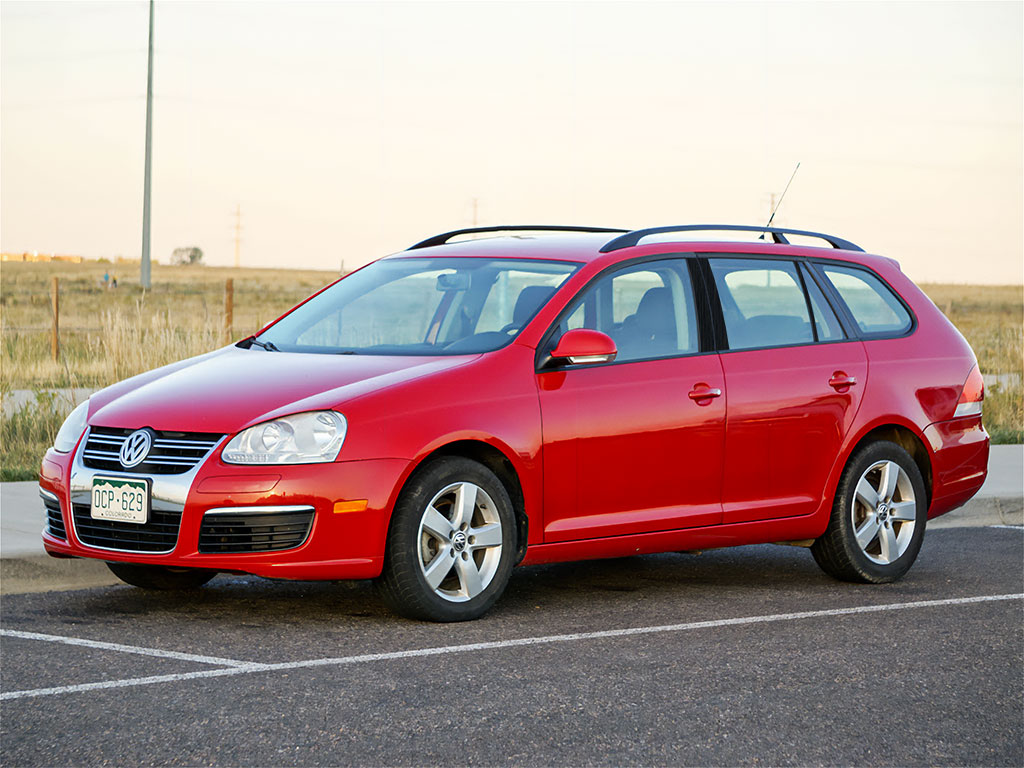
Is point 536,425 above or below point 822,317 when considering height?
below

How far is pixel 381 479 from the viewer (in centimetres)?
637

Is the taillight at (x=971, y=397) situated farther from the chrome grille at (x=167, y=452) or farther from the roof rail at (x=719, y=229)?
the chrome grille at (x=167, y=452)

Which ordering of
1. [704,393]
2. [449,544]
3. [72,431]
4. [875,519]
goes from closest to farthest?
[449,544], [72,431], [704,393], [875,519]

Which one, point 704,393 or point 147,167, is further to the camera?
point 147,167

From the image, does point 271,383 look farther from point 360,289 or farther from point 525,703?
point 525,703

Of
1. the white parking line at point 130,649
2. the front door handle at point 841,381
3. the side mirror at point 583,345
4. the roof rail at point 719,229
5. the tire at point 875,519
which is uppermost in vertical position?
the roof rail at point 719,229

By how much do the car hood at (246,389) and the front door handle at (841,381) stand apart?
7.01 ft

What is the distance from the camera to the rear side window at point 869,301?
8336 mm

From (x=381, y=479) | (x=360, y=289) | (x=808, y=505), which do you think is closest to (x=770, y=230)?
(x=808, y=505)

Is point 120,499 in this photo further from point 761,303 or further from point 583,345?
point 761,303

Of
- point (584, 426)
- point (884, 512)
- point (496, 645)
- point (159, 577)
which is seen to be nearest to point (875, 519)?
point (884, 512)

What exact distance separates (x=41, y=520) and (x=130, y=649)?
265 centimetres

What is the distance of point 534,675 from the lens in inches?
227

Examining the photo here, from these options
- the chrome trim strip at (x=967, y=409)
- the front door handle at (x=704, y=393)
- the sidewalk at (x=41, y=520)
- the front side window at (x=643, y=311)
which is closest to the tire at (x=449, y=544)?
the front side window at (x=643, y=311)
